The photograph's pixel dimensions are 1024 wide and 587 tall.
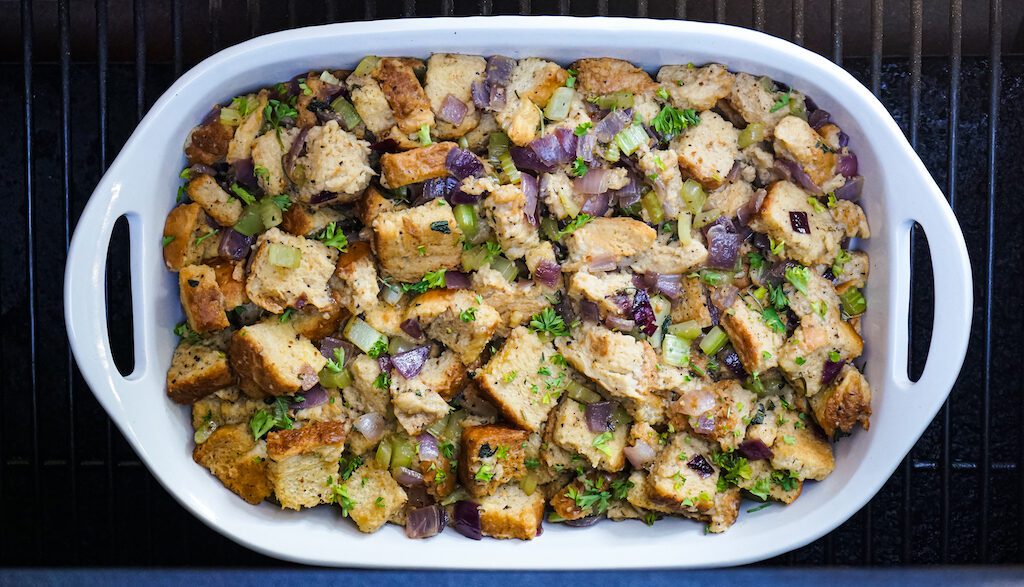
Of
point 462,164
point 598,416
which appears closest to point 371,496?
point 598,416

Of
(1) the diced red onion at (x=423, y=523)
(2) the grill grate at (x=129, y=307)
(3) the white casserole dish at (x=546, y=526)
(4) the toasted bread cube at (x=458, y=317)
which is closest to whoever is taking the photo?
(3) the white casserole dish at (x=546, y=526)

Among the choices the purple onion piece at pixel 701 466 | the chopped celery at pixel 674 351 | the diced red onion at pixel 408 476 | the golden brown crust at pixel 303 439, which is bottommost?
the diced red onion at pixel 408 476

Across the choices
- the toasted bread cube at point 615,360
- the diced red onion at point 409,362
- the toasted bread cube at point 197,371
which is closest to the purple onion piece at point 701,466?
the toasted bread cube at point 615,360

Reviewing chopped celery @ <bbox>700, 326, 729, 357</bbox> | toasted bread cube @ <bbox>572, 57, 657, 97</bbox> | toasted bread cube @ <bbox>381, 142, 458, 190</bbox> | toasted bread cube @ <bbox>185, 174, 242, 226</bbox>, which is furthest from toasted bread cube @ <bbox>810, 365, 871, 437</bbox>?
toasted bread cube @ <bbox>185, 174, 242, 226</bbox>

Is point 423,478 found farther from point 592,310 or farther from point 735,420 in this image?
point 735,420

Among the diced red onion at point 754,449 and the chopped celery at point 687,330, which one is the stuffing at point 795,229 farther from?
the diced red onion at point 754,449

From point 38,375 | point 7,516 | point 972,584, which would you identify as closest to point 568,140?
point 972,584

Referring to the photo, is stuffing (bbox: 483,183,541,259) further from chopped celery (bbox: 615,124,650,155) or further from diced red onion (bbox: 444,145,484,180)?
chopped celery (bbox: 615,124,650,155)
